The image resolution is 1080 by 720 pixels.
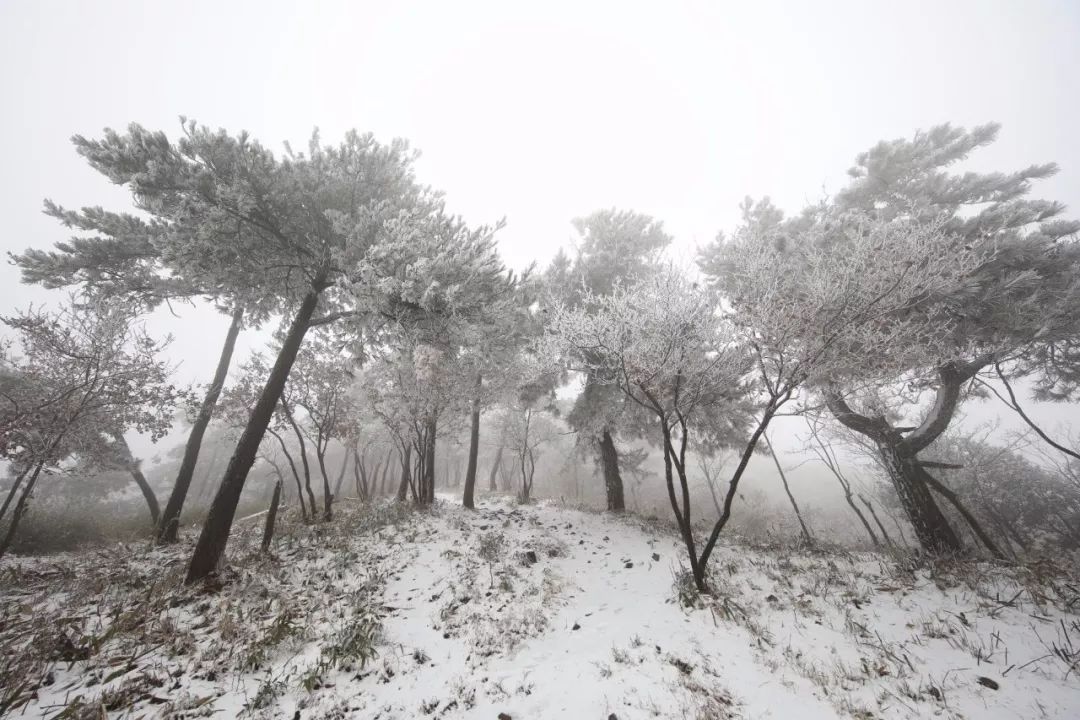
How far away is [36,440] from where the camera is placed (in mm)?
8344

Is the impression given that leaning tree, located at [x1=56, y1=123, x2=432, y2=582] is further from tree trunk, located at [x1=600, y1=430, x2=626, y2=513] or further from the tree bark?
the tree bark

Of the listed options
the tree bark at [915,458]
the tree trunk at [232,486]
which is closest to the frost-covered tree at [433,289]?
the tree trunk at [232,486]

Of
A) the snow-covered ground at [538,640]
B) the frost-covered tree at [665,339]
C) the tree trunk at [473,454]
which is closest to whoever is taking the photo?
the snow-covered ground at [538,640]

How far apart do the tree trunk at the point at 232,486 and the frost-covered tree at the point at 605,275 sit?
29.0 feet

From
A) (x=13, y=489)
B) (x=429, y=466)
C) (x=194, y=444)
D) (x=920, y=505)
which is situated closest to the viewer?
(x=13, y=489)

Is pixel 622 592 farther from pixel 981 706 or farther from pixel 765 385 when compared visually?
pixel 765 385

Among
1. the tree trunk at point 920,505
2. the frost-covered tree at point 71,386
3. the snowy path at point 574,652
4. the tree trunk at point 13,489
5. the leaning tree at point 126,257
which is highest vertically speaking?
the leaning tree at point 126,257

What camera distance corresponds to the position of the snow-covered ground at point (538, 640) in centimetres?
398

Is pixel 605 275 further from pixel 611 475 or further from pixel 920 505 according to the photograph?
pixel 920 505

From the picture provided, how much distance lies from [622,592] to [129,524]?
77.6ft

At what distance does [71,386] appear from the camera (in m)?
8.69

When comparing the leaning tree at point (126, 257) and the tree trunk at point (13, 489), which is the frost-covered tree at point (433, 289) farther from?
the tree trunk at point (13, 489)

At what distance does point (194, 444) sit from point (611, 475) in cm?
1491

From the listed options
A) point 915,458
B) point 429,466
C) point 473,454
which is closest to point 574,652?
point 429,466
